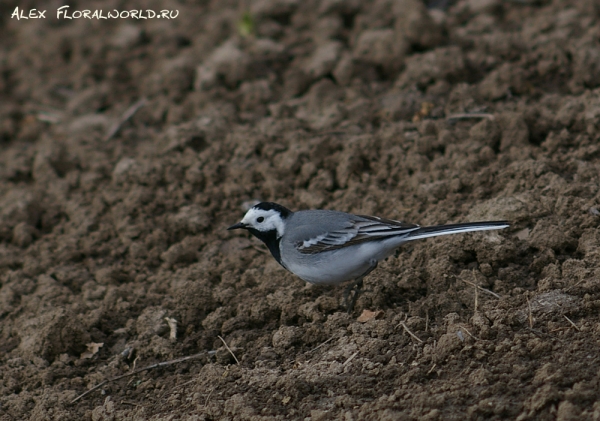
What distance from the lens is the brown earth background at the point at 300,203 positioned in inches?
176

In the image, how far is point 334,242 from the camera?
A: 547 cm

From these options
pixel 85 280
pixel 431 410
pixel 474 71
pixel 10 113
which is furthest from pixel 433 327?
pixel 10 113

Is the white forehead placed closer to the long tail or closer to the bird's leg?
the bird's leg

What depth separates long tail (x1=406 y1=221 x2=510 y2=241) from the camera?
492 centimetres

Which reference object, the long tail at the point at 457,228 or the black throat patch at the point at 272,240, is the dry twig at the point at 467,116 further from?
the black throat patch at the point at 272,240

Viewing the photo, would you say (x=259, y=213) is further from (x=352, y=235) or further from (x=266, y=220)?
(x=352, y=235)

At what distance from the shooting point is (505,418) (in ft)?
12.3

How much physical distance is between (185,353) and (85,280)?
1515mm

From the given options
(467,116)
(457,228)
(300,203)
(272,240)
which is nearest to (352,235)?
(272,240)

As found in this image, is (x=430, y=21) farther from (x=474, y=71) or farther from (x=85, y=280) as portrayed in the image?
(x=85, y=280)

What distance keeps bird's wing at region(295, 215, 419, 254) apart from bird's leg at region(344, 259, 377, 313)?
0.22 m

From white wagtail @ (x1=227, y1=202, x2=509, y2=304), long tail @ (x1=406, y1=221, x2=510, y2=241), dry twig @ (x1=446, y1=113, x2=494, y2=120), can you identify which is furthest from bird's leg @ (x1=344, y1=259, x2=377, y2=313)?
dry twig @ (x1=446, y1=113, x2=494, y2=120)

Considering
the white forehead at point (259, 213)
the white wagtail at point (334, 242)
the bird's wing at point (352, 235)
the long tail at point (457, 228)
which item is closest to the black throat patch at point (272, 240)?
the white wagtail at point (334, 242)

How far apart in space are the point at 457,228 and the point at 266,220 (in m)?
1.66
